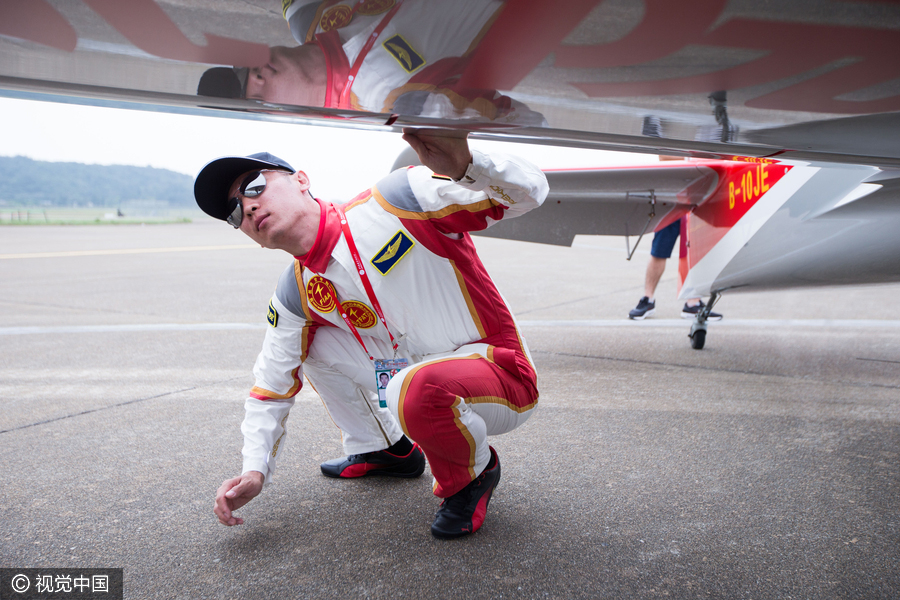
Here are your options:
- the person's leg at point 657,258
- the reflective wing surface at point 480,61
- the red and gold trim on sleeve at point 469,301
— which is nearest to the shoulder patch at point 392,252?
the red and gold trim on sleeve at point 469,301

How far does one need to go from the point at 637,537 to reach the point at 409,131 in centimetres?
122

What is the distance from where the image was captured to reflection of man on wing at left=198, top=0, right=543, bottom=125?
0.74m

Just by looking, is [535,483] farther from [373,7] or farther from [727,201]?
[727,201]

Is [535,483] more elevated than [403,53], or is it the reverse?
[403,53]

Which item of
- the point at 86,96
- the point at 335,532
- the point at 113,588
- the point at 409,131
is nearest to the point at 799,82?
the point at 409,131

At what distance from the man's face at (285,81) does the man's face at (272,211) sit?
2.13 ft

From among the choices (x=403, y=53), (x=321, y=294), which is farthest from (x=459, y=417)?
(x=403, y=53)

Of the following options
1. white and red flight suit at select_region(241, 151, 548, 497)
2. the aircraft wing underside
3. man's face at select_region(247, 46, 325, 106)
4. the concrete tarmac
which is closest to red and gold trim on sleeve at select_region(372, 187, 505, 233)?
white and red flight suit at select_region(241, 151, 548, 497)

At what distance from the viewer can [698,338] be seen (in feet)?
13.4

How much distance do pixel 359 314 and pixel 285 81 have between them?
3.05ft

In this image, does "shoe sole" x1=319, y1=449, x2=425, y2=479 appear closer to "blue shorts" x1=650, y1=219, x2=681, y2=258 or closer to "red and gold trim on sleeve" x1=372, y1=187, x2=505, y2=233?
"red and gold trim on sleeve" x1=372, y1=187, x2=505, y2=233

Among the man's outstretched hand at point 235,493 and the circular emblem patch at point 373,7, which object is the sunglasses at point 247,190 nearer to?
the man's outstretched hand at point 235,493

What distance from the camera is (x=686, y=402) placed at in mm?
2920

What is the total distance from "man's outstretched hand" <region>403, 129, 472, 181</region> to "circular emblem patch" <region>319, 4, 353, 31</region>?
444 millimetres
